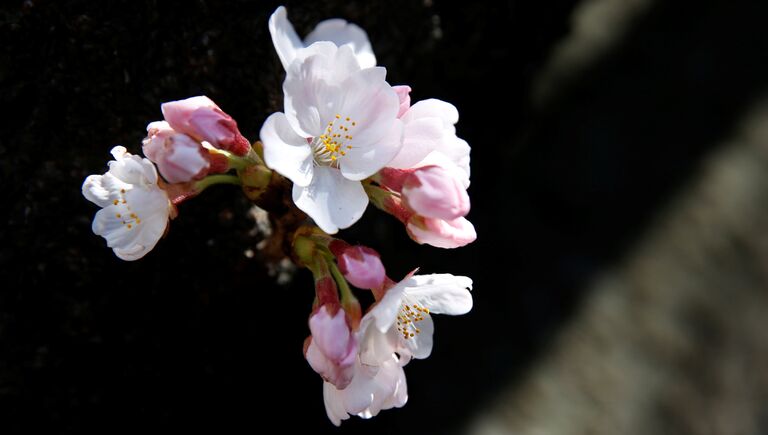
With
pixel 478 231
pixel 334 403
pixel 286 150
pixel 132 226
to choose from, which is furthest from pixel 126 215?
pixel 478 231

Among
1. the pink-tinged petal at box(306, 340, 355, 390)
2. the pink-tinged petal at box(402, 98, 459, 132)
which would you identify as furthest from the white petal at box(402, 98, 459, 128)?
the pink-tinged petal at box(306, 340, 355, 390)

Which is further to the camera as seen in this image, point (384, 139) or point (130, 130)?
point (130, 130)

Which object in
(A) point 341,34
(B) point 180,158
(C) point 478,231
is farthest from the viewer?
(C) point 478,231

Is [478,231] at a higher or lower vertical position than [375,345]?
higher

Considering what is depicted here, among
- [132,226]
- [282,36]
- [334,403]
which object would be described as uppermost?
[282,36]

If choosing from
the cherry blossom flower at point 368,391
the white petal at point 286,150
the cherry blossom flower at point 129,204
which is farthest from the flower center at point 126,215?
the cherry blossom flower at point 368,391

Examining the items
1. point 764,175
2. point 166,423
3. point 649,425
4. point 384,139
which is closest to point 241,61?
point 384,139

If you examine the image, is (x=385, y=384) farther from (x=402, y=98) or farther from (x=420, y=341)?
(x=402, y=98)

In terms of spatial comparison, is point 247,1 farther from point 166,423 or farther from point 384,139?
point 166,423
